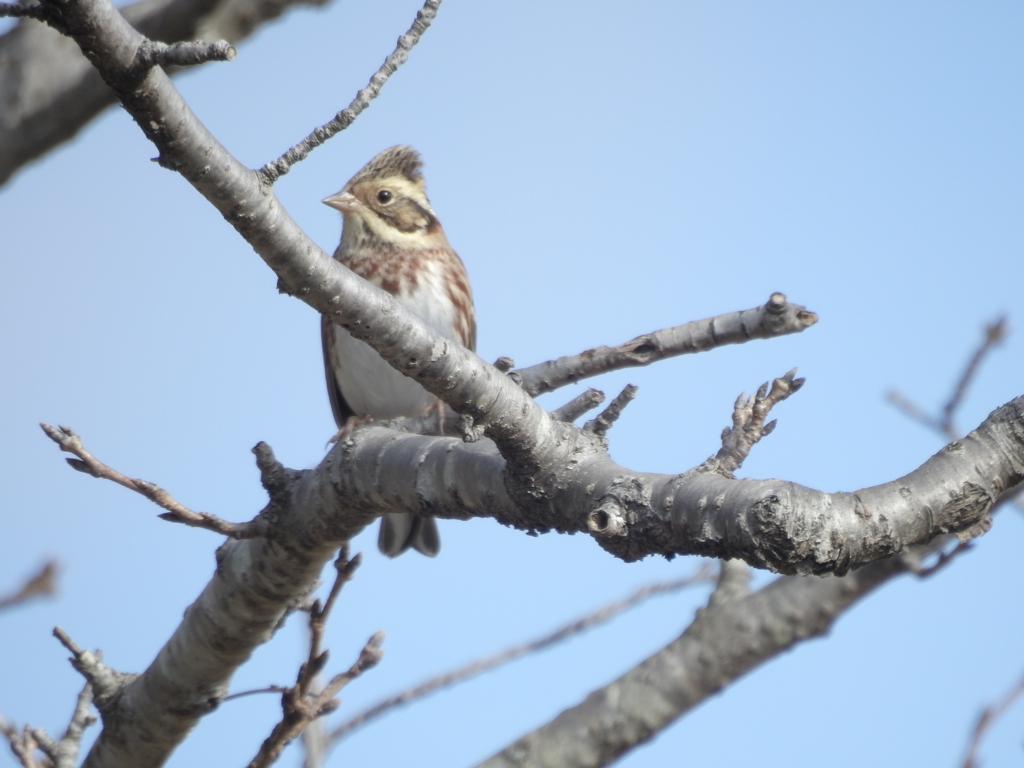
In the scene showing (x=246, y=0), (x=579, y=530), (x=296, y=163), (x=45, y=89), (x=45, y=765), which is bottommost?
(x=45, y=765)

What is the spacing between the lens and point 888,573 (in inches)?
172

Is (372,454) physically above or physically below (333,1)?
below

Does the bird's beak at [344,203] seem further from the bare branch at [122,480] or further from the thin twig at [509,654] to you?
the bare branch at [122,480]

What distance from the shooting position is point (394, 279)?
6152mm

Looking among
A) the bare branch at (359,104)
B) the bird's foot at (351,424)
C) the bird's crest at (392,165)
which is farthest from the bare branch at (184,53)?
the bird's crest at (392,165)

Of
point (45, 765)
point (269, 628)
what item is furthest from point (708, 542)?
point (45, 765)

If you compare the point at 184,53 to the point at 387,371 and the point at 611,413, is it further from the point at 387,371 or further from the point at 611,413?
the point at 387,371

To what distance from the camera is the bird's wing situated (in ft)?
21.3

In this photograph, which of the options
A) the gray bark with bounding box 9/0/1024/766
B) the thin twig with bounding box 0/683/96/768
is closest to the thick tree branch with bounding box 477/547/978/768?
the gray bark with bounding box 9/0/1024/766

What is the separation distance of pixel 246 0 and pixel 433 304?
7.64ft

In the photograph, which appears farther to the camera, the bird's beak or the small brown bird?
the bird's beak

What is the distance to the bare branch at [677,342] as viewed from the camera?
2.49 metres

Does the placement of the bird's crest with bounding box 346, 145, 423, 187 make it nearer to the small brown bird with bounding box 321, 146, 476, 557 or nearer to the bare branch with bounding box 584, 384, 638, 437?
the small brown bird with bounding box 321, 146, 476, 557

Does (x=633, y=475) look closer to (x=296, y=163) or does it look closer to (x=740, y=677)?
(x=296, y=163)
